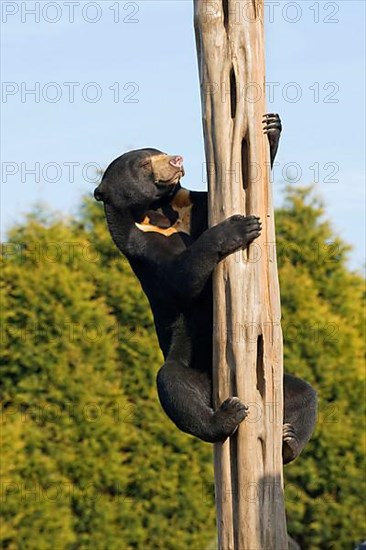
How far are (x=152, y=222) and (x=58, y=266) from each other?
5.42 meters

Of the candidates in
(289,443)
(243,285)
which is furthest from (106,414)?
(243,285)

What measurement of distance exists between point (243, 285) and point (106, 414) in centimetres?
593

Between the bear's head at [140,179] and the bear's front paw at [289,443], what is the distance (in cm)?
121

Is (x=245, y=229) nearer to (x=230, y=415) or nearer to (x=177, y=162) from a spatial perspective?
(x=177, y=162)

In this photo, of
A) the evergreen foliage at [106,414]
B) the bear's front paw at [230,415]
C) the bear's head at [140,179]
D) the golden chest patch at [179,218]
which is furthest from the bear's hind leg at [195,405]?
the evergreen foliage at [106,414]

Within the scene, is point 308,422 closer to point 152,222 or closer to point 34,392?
point 152,222

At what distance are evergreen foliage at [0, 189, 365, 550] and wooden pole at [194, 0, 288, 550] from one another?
569 cm

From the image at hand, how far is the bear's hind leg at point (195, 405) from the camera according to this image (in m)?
4.84

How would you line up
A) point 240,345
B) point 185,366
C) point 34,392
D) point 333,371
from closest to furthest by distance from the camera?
point 240,345 → point 185,366 → point 34,392 → point 333,371

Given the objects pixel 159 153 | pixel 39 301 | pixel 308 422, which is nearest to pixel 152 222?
pixel 159 153

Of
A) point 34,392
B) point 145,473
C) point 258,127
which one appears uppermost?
point 258,127

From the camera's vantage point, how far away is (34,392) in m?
10.5

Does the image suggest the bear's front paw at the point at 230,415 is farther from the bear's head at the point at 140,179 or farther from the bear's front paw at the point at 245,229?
the bear's head at the point at 140,179

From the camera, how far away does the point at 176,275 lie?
198 inches
